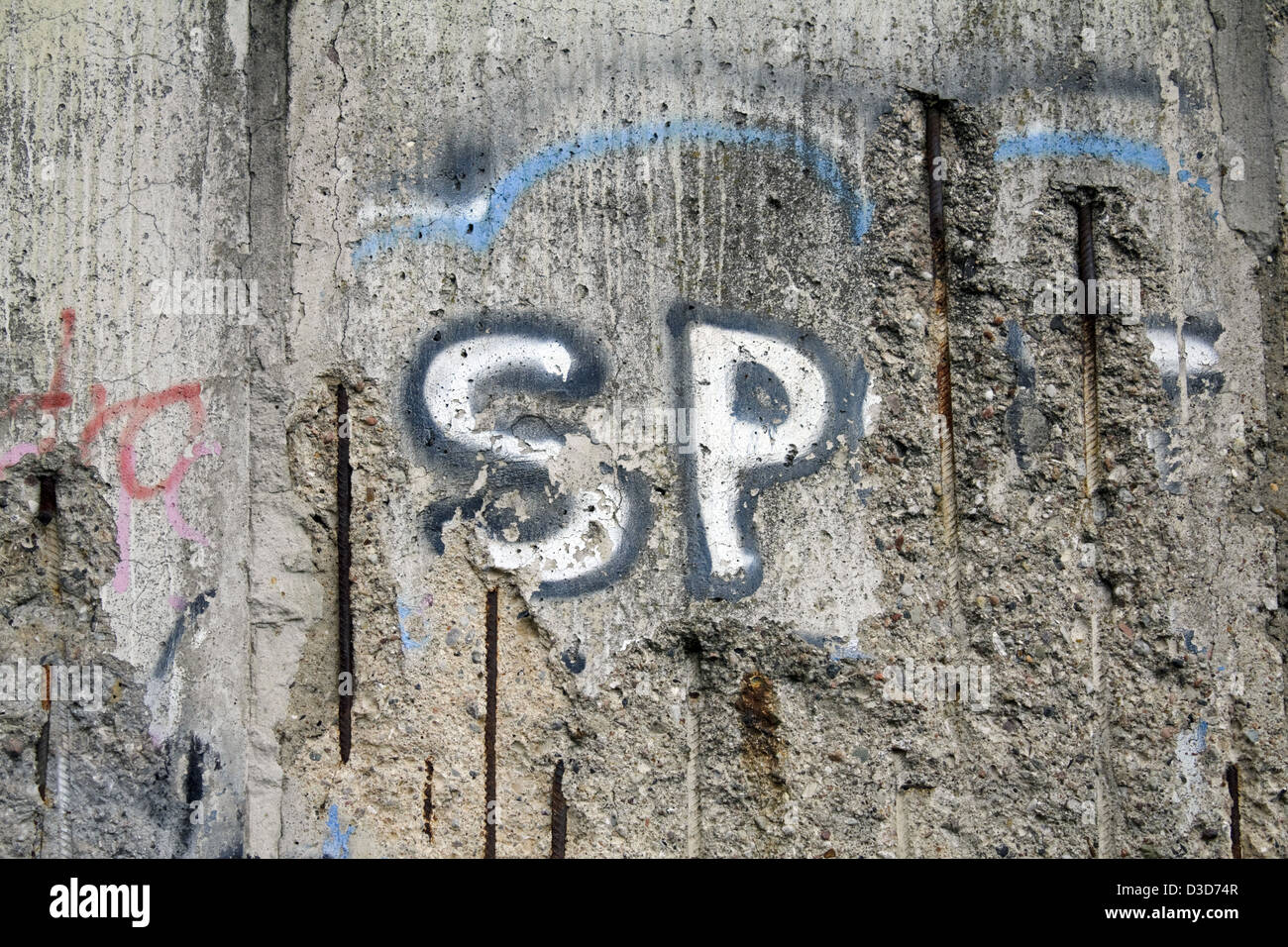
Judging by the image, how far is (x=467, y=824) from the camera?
7.18 feet

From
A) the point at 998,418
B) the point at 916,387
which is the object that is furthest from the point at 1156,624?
the point at 916,387

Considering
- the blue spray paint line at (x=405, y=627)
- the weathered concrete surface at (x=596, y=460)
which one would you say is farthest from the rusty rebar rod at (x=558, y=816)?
the blue spray paint line at (x=405, y=627)

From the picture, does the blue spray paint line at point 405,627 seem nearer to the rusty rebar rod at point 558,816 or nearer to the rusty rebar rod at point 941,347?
the rusty rebar rod at point 558,816

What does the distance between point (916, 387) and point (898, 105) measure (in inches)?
26.8

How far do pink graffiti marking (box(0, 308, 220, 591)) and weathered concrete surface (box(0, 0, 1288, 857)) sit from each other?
1cm

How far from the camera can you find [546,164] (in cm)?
221

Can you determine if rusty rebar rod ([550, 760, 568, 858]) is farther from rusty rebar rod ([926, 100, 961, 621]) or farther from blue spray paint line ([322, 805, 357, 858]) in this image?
rusty rebar rod ([926, 100, 961, 621])

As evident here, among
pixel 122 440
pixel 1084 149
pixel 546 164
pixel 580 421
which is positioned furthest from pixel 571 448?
pixel 1084 149

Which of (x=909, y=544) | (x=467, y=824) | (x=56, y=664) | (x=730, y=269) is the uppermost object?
(x=730, y=269)

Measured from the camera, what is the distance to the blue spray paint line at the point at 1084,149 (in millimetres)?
2271

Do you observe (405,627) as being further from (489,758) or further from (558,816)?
(558,816)

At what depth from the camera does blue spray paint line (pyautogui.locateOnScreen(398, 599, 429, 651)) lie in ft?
7.18

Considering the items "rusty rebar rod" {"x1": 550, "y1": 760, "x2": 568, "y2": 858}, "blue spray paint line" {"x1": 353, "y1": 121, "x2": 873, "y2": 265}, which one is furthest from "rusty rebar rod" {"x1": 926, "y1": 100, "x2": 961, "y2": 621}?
"rusty rebar rod" {"x1": 550, "y1": 760, "x2": 568, "y2": 858}

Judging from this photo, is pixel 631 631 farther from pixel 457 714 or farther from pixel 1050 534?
pixel 1050 534
